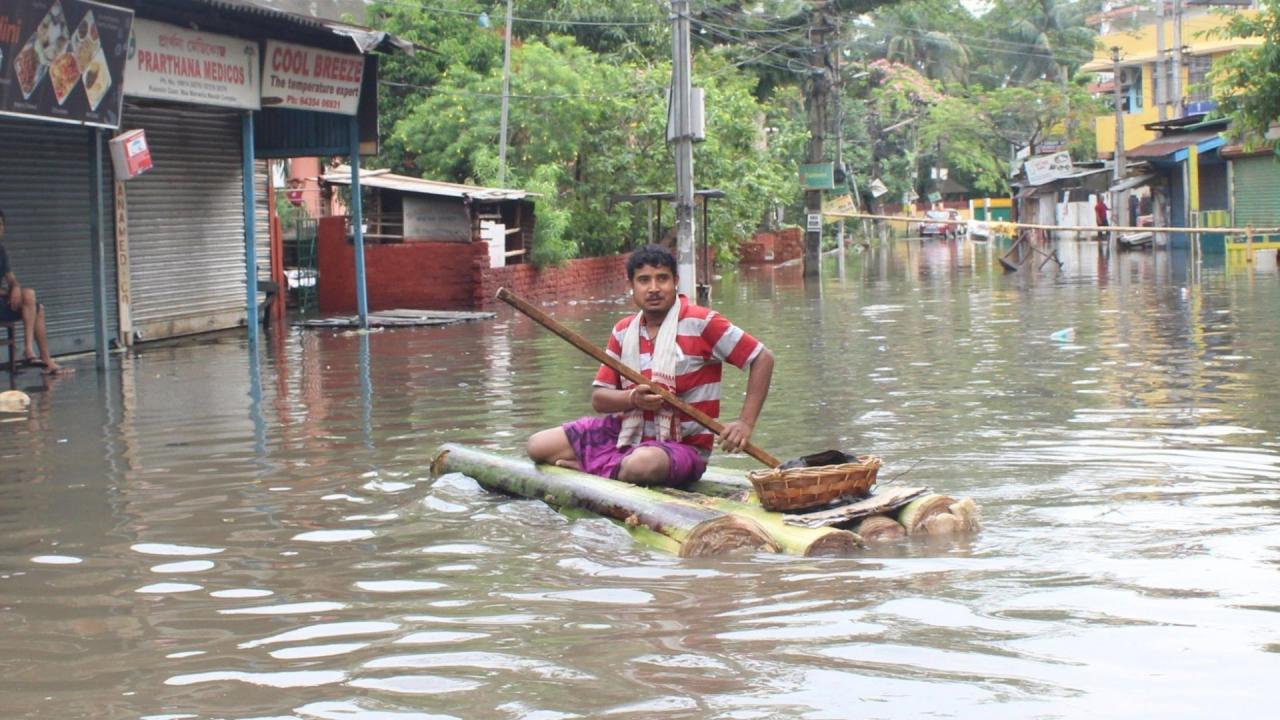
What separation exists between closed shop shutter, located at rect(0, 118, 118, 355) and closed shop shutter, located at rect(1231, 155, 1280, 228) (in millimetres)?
30484

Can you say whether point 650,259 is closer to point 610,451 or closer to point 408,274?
point 610,451

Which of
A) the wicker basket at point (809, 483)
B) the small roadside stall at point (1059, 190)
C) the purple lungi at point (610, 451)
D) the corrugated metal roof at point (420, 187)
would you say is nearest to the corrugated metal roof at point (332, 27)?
the corrugated metal roof at point (420, 187)

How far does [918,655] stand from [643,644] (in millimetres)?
898

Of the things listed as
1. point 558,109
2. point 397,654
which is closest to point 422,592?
point 397,654

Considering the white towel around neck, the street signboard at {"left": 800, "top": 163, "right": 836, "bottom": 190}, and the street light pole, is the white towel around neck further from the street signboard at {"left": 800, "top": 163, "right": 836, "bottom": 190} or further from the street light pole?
the street light pole

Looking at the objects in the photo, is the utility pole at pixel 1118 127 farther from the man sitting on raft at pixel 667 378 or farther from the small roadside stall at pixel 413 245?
the man sitting on raft at pixel 667 378

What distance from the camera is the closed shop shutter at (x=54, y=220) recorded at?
1764 cm

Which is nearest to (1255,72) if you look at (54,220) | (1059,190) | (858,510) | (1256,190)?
(54,220)

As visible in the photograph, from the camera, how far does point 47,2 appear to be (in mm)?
14922

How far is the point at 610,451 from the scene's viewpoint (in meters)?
7.98

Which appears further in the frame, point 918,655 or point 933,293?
point 933,293

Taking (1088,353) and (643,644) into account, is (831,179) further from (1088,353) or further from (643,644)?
(643,644)

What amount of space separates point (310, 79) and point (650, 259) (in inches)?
533

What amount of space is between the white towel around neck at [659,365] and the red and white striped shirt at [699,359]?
0.02m
